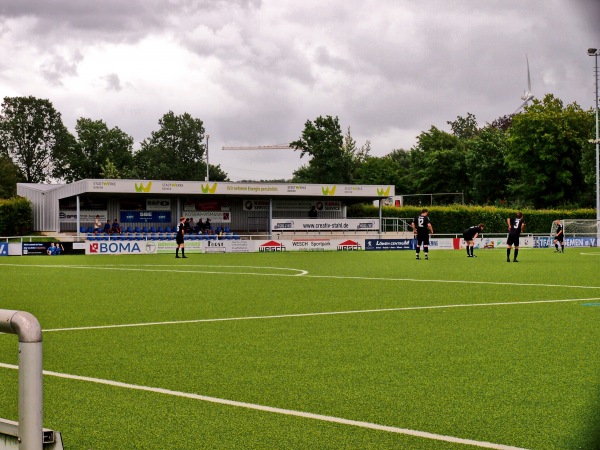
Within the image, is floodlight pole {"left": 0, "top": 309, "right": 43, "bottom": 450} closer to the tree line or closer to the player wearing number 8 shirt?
the player wearing number 8 shirt

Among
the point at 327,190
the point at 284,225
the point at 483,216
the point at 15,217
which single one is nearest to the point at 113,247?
the point at 284,225

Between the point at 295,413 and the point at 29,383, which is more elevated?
the point at 29,383

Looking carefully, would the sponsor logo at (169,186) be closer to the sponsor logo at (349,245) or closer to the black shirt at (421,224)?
the sponsor logo at (349,245)

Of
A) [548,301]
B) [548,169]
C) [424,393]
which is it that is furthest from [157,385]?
[548,169]

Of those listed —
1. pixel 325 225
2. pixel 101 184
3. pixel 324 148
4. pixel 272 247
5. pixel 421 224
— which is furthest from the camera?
pixel 324 148

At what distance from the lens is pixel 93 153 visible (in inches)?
4574

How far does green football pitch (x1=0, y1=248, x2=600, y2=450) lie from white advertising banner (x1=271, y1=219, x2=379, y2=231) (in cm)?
4256

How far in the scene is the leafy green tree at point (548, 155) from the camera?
48562 millimetres

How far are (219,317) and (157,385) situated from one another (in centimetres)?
534

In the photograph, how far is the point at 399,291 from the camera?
17.0 meters

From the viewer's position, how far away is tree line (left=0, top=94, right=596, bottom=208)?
67.9 m

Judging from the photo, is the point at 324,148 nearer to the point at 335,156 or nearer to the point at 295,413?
the point at 335,156

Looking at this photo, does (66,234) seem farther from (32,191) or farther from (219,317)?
(219,317)

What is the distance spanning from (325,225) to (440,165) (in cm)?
3728
